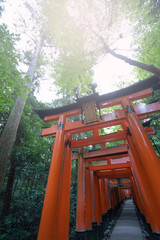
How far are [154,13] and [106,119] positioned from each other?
5.38 meters

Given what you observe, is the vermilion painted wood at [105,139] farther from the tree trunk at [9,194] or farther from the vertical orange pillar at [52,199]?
the tree trunk at [9,194]

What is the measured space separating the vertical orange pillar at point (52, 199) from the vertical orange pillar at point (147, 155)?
2625 mm

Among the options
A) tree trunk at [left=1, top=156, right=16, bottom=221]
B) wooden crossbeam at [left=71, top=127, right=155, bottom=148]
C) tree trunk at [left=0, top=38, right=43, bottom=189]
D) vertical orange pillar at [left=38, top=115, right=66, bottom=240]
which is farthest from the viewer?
tree trunk at [left=1, top=156, right=16, bottom=221]

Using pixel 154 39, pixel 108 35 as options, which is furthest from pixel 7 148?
pixel 154 39

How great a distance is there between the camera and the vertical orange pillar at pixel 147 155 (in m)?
2.59

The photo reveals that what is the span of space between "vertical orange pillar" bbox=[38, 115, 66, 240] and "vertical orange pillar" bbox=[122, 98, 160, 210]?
8.61ft

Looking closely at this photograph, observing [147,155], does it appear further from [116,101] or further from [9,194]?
[9,194]

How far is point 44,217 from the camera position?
289 centimetres

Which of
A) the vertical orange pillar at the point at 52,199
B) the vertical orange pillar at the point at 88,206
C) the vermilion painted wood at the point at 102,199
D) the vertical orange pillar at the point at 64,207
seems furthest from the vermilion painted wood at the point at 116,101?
the vermilion painted wood at the point at 102,199

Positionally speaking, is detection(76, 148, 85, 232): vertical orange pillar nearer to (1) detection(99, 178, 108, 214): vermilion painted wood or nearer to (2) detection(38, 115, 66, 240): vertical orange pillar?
(2) detection(38, 115, 66, 240): vertical orange pillar

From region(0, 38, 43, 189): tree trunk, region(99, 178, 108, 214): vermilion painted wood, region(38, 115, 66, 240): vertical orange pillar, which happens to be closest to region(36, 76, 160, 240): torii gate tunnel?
region(38, 115, 66, 240): vertical orange pillar

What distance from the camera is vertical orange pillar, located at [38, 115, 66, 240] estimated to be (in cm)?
276

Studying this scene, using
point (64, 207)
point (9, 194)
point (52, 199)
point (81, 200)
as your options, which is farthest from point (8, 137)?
point (81, 200)

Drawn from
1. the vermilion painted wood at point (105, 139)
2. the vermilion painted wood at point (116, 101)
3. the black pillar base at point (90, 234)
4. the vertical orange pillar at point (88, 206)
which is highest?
the vermilion painted wood at point (116, 101)
